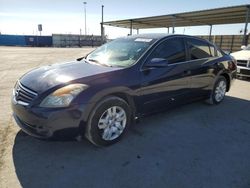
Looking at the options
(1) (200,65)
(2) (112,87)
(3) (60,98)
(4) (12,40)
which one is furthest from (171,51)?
(4) (12,40)

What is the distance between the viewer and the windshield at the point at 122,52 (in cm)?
379

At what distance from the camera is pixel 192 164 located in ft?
9.83

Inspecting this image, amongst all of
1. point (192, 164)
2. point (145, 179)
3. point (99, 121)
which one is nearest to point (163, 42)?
point (99, 121)

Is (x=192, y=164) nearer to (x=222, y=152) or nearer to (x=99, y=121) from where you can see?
(x=222, y=152)

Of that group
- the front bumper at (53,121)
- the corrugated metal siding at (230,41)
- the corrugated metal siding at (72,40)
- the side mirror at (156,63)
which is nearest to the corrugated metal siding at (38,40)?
the corrugated metal siding at (72,40)

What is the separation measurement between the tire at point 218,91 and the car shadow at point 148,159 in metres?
1.25

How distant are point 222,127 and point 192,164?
5.19 feet

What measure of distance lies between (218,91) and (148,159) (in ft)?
10.7

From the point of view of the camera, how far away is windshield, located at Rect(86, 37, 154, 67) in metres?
3.79

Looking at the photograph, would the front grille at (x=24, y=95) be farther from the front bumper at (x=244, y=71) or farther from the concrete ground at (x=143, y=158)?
the front bumper at (x=244, y=71)

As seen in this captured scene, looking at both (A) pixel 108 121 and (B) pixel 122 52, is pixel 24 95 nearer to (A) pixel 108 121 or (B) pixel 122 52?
(A) pixel 108 121

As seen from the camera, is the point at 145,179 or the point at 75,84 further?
the point at 75,84

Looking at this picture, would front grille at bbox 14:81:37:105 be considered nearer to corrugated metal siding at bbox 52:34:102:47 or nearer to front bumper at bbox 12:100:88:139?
front bumper at bbox 12:100:88:139

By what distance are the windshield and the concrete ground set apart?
1198 mm
